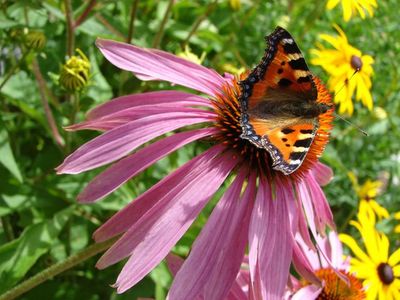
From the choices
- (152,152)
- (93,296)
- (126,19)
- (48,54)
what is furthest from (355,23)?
(152,152)

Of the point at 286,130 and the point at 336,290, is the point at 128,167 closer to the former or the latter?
the point at 286,130

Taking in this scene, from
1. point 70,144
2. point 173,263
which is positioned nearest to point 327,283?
point 173,263

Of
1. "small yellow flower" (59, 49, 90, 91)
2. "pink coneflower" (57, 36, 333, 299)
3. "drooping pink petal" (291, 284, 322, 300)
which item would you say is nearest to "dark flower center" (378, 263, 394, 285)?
"drooping pink petal" (291, 284, 322, 300)

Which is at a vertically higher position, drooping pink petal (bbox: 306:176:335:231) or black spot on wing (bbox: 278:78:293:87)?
black spot on wing (bbox: 278:78:293:87)

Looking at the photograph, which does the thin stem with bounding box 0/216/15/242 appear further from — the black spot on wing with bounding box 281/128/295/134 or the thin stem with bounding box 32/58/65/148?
the black spot on wing with bounding box 281/128/295/134

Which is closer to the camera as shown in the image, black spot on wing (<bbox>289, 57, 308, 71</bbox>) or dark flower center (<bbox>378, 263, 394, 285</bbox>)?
black spot on wing (<bbox>289, 57, 308, 71</bbox>)

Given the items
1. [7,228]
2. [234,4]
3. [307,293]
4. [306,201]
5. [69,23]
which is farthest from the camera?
[234,4]
